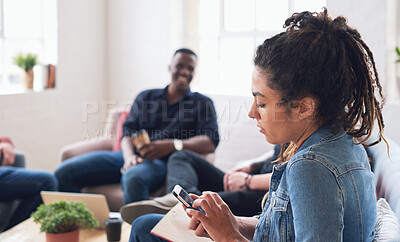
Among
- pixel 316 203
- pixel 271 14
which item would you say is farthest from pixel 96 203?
pixel 271 14

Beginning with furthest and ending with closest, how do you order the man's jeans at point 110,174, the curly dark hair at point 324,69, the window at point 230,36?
the window at point 230,36 → the man's jeans at point 110,174 → the curly dark hair at point 324,69

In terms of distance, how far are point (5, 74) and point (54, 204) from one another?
222 centimetres

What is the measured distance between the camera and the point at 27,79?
3707mm

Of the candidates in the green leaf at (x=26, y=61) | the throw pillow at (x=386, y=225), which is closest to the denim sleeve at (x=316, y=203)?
the throw pillow at (x=386, y=225)

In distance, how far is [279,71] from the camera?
1124 millimetres

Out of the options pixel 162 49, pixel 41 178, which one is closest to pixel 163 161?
pixel 41 178

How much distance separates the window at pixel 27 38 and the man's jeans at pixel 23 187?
3.57 feet

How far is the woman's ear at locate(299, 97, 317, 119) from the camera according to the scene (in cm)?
111

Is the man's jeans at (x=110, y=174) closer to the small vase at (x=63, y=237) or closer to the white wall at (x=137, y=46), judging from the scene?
the small vase at (x=63, y=237)

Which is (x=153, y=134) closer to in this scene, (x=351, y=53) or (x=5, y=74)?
(x=5, y=74)

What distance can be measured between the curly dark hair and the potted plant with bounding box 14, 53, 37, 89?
2.93m

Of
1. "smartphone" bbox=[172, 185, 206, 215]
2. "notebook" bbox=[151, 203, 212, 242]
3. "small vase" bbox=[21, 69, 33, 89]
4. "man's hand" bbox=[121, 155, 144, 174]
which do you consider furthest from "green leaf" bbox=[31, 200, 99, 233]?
"small vase" bbox=[21, 69, 33, 89]

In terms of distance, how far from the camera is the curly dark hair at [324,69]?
1.08m

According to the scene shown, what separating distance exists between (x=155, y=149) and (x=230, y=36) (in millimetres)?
1682
